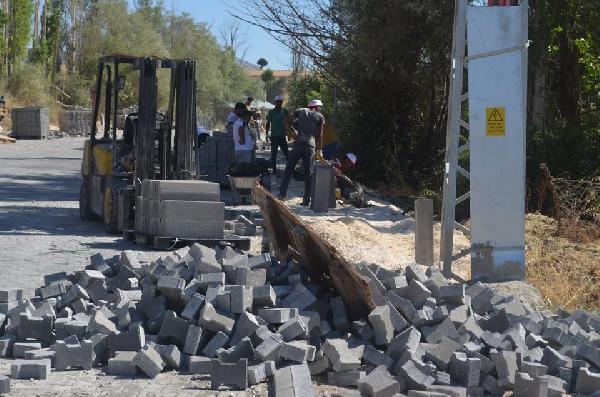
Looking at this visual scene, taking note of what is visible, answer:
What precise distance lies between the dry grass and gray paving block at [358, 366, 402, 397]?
3856mm

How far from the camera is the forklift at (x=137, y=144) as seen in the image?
1416 centimetres

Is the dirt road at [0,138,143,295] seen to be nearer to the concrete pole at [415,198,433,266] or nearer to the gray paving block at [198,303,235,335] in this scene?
the gray paving block at [198,303,235,335]

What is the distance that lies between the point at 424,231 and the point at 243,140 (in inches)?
326

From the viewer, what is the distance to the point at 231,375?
6891 millimetres

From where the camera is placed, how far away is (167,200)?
12898 mm

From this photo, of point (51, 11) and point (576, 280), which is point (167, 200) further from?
point (51, 11)

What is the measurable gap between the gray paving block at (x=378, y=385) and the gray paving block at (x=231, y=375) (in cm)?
77

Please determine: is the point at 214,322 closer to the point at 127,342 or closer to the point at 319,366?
the point at 127,342

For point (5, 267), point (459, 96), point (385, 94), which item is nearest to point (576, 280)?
point (459, 96)

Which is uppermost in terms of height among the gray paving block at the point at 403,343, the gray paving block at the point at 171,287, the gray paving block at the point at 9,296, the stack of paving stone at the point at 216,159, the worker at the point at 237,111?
the worker at the point at 237,111

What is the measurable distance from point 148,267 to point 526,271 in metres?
4.70

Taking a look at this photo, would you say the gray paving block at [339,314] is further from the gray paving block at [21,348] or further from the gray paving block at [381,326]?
the gray paving block at [21,348]

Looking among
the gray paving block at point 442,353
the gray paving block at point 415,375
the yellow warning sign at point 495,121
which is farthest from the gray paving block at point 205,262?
the yellow warning sign at point 495,121

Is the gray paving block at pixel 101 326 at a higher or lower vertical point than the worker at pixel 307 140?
lower
